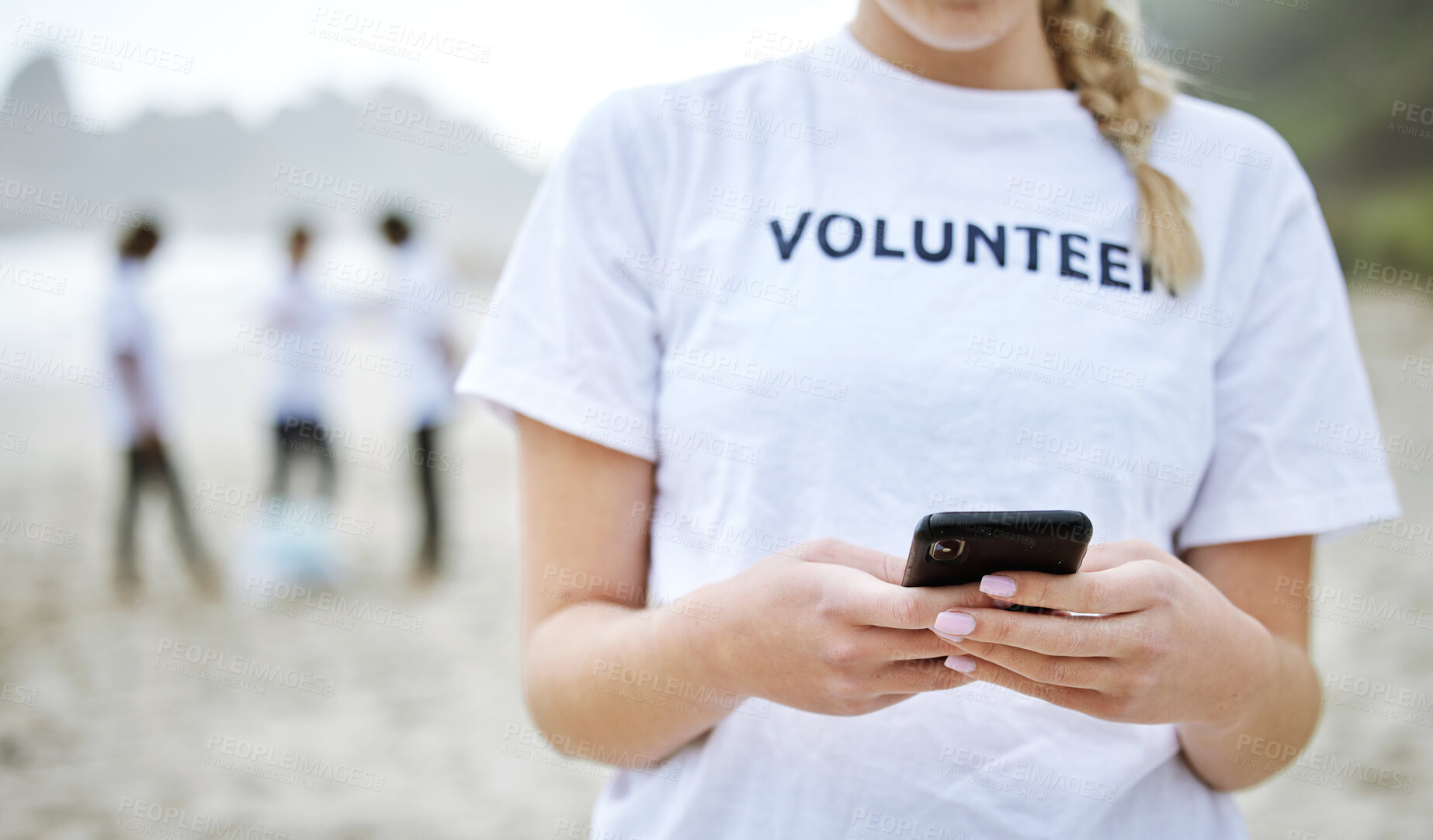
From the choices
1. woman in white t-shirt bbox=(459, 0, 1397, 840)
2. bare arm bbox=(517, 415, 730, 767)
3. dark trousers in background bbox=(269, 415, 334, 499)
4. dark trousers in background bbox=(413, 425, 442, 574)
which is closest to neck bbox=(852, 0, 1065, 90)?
woman in white t-shirt bbox=(459, 0, 1397, 840)

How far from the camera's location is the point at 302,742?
396cm

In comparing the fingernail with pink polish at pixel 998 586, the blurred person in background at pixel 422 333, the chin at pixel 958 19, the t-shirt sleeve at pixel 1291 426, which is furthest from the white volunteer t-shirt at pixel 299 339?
the fingernail with pink polish at pixel 998 586

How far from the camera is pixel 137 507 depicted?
5680 mm

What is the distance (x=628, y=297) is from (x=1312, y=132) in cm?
1751

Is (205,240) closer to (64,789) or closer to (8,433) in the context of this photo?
(8,433)

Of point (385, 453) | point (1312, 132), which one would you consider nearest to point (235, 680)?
point (385, 453)

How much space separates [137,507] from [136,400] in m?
0.75

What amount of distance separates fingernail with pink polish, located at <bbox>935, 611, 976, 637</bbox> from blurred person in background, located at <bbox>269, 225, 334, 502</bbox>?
5174 mm

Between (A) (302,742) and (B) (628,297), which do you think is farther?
(A) (302,742)

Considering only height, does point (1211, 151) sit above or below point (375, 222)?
above

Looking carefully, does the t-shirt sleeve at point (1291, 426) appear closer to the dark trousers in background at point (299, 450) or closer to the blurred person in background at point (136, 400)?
the dark trousers in background at point (299, 450)

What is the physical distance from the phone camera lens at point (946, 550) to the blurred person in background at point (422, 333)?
15.5 ft

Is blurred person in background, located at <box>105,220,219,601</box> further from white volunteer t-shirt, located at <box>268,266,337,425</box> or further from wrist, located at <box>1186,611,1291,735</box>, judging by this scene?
wrist, located at <box>1186,611,1291,735</box>

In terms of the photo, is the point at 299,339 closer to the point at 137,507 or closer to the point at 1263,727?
the point at 137,507
